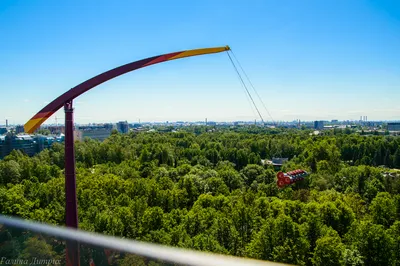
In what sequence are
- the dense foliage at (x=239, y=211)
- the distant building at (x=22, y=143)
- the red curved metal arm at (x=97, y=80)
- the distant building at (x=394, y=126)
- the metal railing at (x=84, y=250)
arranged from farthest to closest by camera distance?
the distant building at (x=394, y=126), the distant building at (x=22, y=143), the dense foliage at (x=239, y=211), the red curved metal arm at (x=97, y=80), the metal railing at (x=84, y=250)

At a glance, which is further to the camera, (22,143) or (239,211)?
(22,143)

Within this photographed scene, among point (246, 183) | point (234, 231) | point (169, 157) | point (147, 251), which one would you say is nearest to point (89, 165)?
point (169, 157)

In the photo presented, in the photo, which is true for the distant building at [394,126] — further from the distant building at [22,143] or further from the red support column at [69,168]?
the red support column at [69,168]

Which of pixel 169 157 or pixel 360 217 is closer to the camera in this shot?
pixel 360 217

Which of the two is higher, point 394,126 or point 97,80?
point 97,80

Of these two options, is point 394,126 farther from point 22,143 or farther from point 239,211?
point 239,211

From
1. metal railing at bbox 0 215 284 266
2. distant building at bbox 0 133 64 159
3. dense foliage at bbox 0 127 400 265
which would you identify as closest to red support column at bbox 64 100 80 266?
metal railing at bbox 0 215 284 266

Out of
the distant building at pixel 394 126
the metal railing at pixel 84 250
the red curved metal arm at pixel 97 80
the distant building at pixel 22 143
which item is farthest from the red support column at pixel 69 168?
the distant building at pixel 394 126

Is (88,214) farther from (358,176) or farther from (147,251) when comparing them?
(358,176)

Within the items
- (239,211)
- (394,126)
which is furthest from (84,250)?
(394,126)
